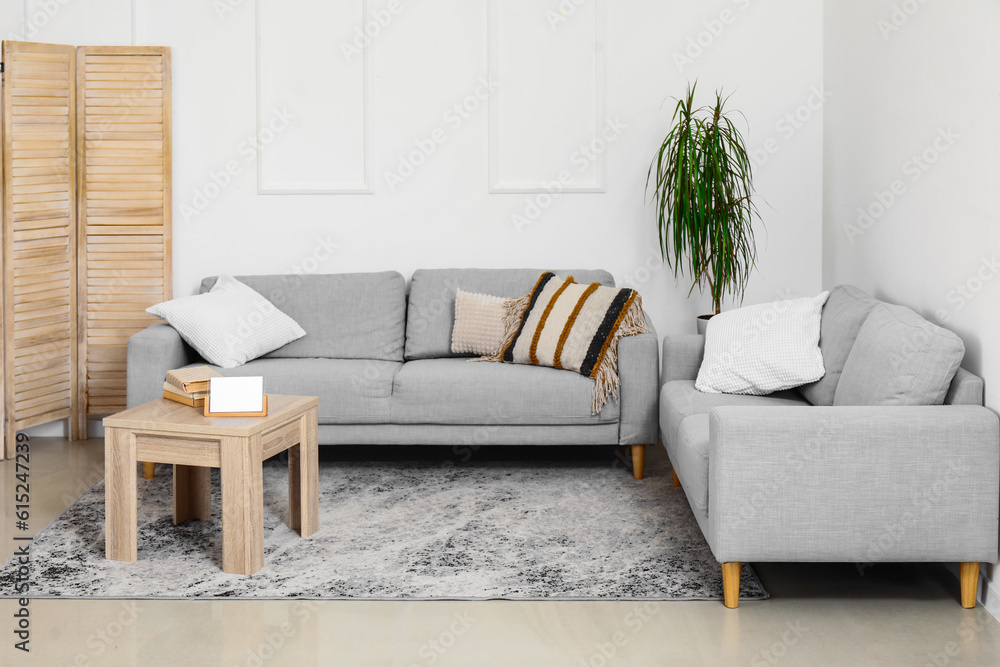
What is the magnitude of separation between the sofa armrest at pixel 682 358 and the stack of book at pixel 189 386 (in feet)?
5.97

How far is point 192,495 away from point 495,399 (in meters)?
1.23

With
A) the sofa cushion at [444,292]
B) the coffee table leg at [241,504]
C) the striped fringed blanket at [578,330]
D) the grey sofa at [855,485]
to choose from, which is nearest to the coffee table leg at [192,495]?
the coffee table leg at [241,504]

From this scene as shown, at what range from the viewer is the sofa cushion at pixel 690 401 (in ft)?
9.84

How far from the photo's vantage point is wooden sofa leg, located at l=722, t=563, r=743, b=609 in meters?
2.34

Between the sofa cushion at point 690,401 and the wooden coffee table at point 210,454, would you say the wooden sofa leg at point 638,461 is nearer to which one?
the sofa cushion at point 690,401

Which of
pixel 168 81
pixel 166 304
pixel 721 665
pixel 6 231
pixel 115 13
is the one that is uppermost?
pixel 115 13

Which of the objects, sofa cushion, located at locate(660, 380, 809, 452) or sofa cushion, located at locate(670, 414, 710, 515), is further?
sofa cushion, located at locate(660, 380, 809, 452)

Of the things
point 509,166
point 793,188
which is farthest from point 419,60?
point 793,188

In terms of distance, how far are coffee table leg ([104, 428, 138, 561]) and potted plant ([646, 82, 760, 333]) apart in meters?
2.48

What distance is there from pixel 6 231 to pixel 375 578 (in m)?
2.65

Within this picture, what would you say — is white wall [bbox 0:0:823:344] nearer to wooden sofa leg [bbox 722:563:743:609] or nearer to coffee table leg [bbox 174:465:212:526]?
coffee table leg [bbox 174:465:212:526]

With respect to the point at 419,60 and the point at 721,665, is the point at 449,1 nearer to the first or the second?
the point at 419,60

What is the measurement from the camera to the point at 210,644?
2.15 metres

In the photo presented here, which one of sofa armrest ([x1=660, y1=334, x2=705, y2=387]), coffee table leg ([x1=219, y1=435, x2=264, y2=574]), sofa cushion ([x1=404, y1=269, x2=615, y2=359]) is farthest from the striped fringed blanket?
coffee table leg ([x1=219, y1=435, x2=264, y2=574])
